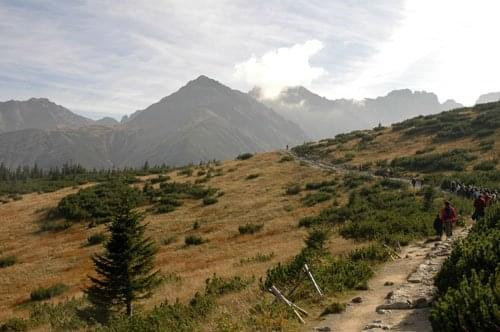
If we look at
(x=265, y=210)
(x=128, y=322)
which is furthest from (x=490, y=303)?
(x=265, y=210)

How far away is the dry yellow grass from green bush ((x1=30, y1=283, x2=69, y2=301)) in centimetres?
71

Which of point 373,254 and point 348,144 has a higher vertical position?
point 348,144

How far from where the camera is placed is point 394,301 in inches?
538

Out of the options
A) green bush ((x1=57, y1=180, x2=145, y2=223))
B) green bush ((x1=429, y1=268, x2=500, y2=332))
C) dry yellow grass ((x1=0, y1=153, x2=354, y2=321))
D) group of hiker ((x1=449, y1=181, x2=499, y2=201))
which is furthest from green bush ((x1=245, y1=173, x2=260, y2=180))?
green bush ((x1=429, y1=268, x2=500, y2=332))

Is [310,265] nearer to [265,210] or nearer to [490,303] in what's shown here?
[490,303]

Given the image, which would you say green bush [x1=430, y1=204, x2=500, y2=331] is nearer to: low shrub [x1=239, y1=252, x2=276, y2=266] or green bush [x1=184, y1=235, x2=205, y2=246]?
low shrub [x1=239, y1=252, x2=276, y2=266]

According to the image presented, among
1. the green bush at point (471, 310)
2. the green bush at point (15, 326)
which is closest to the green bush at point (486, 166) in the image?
the green bush at point (471, 310)

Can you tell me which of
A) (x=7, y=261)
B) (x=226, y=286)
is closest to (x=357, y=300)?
(x=226, y=286)

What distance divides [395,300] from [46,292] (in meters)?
23.2

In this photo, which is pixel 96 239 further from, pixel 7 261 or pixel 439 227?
pixel 439 227

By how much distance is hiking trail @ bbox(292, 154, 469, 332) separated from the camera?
12.3 metres

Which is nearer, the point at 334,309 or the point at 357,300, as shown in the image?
the point at 334,309

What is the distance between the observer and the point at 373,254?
2070 cm

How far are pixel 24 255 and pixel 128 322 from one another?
32.2 metres
